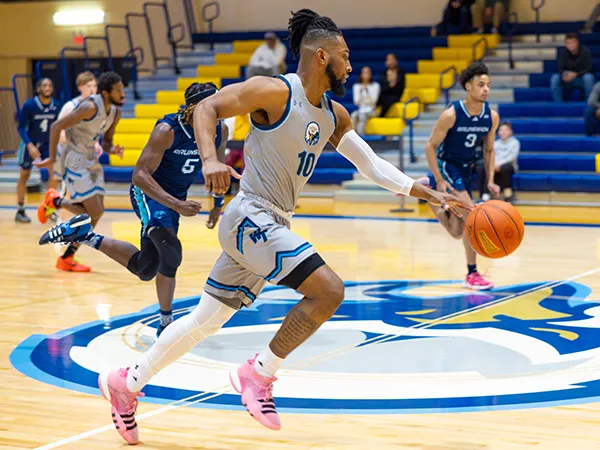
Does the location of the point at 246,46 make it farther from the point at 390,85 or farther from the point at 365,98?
the point at 390,85

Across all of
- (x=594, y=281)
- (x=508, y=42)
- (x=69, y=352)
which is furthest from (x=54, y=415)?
(x=508, y=42)

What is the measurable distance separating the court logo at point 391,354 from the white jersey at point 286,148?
1033 mm

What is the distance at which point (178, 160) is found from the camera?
5762 millimetres

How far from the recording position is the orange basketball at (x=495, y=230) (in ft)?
17.4

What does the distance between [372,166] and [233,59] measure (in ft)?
50.1

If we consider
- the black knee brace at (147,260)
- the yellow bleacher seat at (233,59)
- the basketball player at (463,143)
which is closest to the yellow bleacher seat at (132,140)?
the yellow bleacher seat at (233,59)

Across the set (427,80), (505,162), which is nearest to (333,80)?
(505,162)

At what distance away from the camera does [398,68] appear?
53.0 feet

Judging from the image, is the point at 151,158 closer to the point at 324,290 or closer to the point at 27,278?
the point at 324,290

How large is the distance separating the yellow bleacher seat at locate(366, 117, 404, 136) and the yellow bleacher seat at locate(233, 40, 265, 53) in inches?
163

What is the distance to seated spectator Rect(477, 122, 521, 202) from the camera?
1386 centimetres

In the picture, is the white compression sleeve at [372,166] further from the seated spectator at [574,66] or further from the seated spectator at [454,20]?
the seated spectator at [454,20]

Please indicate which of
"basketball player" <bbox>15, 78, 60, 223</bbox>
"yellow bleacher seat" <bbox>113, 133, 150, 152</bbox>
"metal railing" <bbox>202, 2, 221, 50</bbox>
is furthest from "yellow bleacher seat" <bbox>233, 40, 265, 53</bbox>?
"basketball player" <bbox>15, 78, 60, 223</bbox>

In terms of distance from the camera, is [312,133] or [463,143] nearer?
[312,133]
